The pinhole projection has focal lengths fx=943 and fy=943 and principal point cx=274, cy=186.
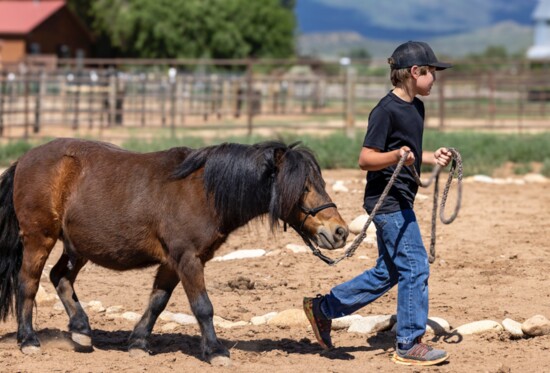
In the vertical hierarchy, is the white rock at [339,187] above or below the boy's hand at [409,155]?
below

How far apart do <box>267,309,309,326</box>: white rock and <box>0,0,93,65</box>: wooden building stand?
160ft

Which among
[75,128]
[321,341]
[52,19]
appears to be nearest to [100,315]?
[321,341]

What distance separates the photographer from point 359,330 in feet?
21.6

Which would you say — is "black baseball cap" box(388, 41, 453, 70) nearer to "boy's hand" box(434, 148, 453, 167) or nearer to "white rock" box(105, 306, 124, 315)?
"boy's hand" box(434, 148, 453, 167)

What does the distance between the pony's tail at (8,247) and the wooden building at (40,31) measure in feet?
159

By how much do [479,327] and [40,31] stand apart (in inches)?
2042

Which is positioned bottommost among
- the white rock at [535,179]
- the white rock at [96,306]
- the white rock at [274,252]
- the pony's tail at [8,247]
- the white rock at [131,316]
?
the white rock at [131,316]

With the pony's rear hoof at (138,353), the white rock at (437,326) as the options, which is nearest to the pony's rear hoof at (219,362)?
the pony's rear hoof at (138,353)

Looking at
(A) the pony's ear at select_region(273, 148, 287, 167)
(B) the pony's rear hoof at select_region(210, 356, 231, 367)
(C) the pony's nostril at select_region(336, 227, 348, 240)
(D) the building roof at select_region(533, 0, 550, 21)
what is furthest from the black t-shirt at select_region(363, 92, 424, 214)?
A: (D) the building roof at select_region(533, 0, 550, 21)

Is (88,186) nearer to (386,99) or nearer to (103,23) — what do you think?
(386,99)

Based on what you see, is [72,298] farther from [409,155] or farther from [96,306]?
[409,155]

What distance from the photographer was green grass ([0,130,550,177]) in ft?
50.1

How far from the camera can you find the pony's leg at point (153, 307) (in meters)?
6.02

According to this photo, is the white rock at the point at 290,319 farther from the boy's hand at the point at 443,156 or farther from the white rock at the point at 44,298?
the boy's hand at the point at 443,156
